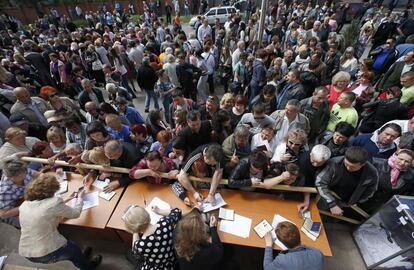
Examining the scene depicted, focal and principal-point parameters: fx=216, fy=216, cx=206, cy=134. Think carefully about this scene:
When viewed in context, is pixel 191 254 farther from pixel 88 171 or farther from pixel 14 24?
pixel 14 24

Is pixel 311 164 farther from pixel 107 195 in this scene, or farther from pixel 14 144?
pixel 14 144

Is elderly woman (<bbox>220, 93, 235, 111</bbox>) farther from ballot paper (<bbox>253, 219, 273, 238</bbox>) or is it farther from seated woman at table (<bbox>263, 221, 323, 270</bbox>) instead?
seated woman at table (<bbox>263, 221, 323, 270</bbox>)

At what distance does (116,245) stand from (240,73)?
4.51 meters

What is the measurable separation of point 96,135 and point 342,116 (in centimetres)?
386

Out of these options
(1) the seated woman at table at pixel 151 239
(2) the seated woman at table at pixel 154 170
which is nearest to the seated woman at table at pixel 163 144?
(2) the seated woman at table at pixel 154 170

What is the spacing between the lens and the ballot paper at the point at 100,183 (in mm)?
3145

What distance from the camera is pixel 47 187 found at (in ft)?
7.53

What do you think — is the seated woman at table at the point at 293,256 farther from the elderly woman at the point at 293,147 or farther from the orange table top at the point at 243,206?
the elderly woman at the point at 293,147

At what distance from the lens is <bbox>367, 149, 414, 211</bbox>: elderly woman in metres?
2.58

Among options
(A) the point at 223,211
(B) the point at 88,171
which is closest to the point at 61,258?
(B) the point at 88,171

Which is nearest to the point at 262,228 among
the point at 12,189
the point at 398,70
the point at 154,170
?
the point at 154,170

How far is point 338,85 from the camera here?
13.1ft

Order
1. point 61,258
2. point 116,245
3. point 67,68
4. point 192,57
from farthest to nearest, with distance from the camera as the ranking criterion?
1. point 67,68
2. point 192,57
3. point 116,245
4. point 61,258

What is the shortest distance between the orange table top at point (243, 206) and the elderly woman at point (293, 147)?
54 centimetres
